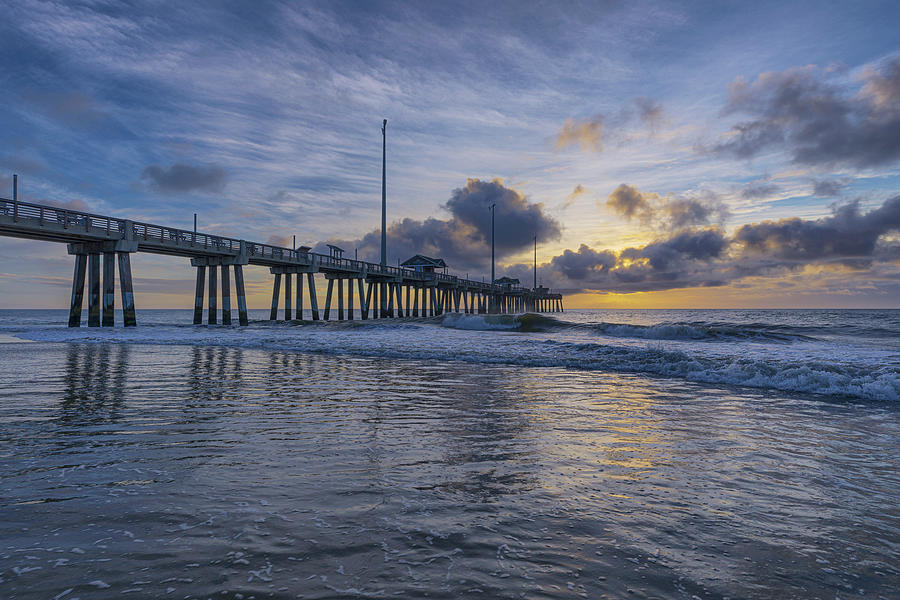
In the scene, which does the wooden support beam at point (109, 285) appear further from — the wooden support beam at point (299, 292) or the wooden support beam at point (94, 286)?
the wooden support beam at point (299, 292)

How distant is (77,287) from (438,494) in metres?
32.3

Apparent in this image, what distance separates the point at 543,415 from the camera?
625 centimetres

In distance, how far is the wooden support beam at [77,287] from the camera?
87.0 ft

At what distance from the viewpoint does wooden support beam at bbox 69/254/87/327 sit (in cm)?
2653

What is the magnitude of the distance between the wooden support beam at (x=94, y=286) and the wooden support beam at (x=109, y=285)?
37cm

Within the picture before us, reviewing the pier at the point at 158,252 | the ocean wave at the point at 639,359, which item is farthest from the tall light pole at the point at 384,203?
the ocean wave at the point at 639,359

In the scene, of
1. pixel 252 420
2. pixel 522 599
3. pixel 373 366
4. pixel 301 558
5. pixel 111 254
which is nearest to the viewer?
pixel 522 599

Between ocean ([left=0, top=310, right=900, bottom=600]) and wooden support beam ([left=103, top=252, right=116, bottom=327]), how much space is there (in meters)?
21.9

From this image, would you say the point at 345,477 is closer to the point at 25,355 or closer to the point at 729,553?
the point at 729,553

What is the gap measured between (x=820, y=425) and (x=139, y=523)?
7564 mm

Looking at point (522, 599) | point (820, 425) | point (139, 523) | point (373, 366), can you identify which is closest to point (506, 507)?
point (522, 599)

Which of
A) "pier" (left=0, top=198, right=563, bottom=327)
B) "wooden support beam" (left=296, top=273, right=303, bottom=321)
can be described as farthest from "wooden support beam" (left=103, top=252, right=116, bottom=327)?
"wooden support beam" (left=296, top=273, right=303, bottom=321)

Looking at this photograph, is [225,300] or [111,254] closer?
[111,254]

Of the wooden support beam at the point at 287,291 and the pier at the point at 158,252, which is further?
the wooden support beam at the point at 287,291
